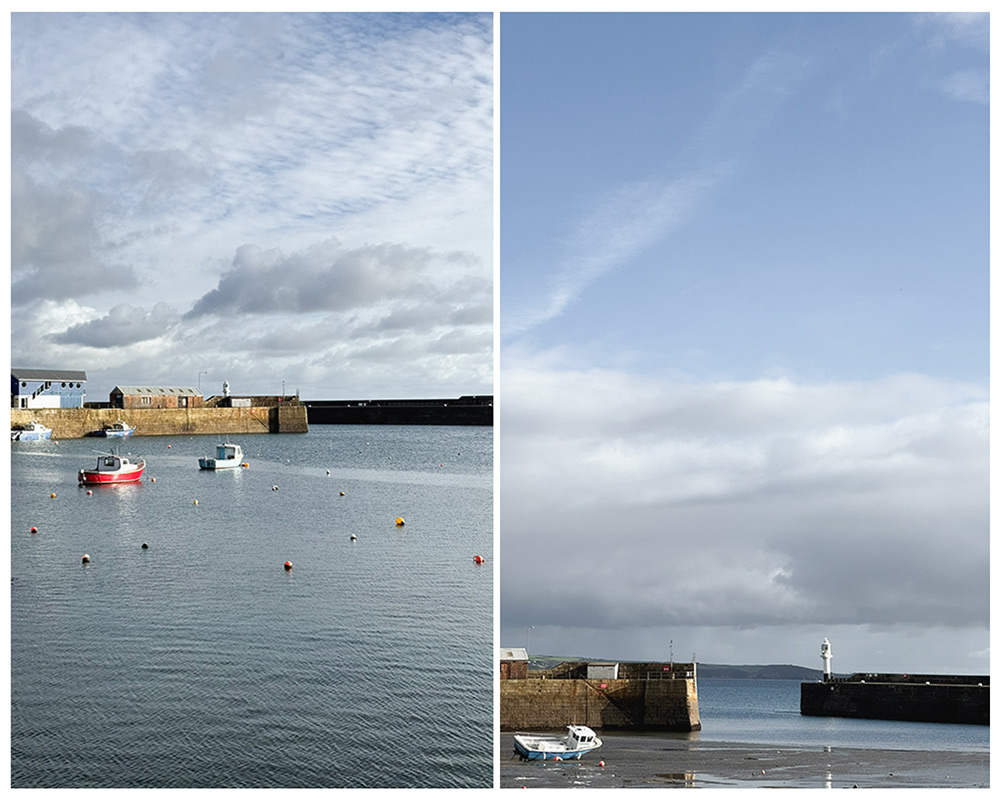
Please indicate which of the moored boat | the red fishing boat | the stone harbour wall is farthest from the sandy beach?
the moored boat

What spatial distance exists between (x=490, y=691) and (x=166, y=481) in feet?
45.4

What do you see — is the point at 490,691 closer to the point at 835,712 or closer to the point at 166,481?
the point at 166,481

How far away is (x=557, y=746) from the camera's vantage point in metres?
10.1

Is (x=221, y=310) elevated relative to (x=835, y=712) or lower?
elevated

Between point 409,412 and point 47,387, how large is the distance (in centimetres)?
655

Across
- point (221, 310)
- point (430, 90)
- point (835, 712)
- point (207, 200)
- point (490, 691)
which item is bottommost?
point (835, 712)

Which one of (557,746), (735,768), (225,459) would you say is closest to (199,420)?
(225,459)

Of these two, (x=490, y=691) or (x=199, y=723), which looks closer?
(x=199, y=723)

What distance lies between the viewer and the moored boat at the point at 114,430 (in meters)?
20.8

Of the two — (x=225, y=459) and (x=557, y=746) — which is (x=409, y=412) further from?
(x=557, y=746)

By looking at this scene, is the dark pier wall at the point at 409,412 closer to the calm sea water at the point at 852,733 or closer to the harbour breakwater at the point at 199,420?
the harbour breakwater at the point at 199,420

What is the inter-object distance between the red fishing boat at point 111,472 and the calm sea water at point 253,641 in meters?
0.90
